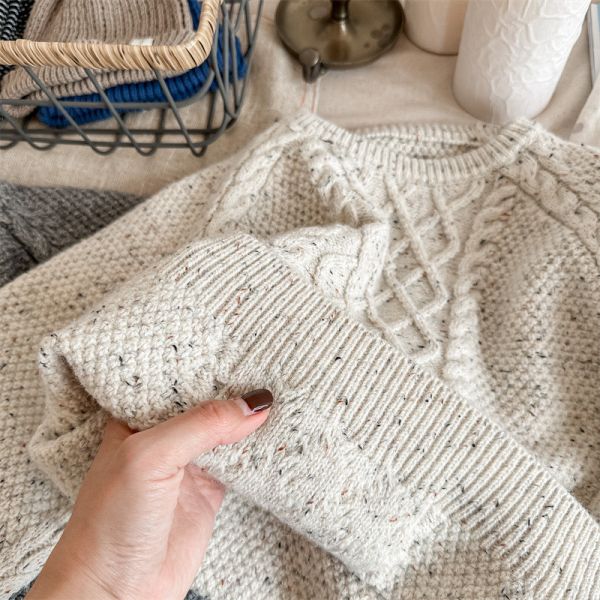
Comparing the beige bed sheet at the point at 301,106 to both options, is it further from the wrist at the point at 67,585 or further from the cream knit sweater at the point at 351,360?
the wrist at the point at 67,585

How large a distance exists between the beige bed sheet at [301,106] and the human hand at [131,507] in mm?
390

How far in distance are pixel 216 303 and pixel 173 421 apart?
0.10m

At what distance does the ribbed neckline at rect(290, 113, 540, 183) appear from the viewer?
601 mm

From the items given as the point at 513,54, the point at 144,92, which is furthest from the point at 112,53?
the point at 513,54

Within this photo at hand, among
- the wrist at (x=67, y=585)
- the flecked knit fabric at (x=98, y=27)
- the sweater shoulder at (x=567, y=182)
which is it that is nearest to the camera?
the wrist at (x=67, y=585)

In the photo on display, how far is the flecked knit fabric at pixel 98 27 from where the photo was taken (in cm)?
65

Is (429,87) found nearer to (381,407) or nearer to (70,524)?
(381,407)

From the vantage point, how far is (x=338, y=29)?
75cm

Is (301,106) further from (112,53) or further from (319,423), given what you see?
(319,423)

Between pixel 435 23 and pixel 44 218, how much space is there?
0.53 meters

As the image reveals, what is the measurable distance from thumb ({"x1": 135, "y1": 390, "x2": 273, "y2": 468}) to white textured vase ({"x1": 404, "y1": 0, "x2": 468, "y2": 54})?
21.9 inches

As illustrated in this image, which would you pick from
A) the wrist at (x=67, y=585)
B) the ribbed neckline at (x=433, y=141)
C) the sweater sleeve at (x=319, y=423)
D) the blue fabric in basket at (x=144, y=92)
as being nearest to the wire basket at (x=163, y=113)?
the blue fabric in basket at (x=144, y=92)

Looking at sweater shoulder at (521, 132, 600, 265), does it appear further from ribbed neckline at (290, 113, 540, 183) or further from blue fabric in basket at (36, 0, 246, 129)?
blue fabric in basket at (36, 0, 246, 129)

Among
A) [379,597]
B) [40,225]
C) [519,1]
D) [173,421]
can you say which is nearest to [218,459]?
[173,421]
